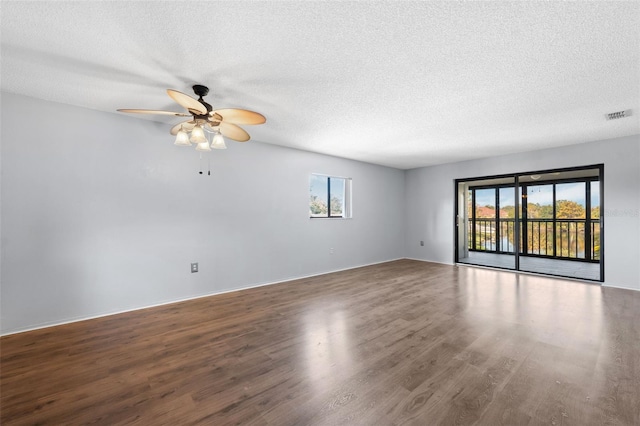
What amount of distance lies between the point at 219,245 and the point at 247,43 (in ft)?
9.35

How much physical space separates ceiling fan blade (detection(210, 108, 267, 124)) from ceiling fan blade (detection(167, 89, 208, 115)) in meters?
0.11

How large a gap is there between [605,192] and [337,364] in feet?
17.1

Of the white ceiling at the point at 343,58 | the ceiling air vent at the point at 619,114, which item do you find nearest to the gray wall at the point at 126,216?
the white ceiling at the point at 343,58

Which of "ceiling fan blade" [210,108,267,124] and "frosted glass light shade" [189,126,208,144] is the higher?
"ceiling fan blade" [210,108,267,124]

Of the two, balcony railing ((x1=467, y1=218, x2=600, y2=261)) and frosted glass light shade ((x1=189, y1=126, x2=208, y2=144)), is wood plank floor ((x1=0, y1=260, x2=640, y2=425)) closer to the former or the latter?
frosted glass light shade ((x1=189, y1=126, x2=208, y2=144))

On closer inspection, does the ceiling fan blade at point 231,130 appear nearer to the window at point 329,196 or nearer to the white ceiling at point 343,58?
the white ceiling at point 343,58

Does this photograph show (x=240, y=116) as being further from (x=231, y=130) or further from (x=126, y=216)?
(x=126, y=216)

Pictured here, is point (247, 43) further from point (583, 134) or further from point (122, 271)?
point (583, 134)

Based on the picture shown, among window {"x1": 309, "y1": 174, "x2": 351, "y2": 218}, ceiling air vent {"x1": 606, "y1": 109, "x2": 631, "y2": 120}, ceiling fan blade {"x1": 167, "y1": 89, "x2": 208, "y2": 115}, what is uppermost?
ceiling air vent {"x1": 606, "y1": 109, "x2": 631, "y2": 120}

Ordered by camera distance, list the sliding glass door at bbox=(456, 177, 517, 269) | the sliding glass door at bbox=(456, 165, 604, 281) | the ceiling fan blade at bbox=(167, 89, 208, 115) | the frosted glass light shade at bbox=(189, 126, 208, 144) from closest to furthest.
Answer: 1. the ceiling fan blade at bbox=(167, 89, 208, 115)
2. the frosted glass light shade at bbox=(189, 126, 208, 144)
3. the sliding glass door at bbox=(456, 165, 604, 281)
4. the sliding glass door at bbox=(456, 177, 517, 269)

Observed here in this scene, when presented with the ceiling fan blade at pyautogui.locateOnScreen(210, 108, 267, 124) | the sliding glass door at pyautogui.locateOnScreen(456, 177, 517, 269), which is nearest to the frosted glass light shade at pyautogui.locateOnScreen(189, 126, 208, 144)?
the ceiling fan blade at pyautogui.locateOnScreen(210, 108, 267, 124)

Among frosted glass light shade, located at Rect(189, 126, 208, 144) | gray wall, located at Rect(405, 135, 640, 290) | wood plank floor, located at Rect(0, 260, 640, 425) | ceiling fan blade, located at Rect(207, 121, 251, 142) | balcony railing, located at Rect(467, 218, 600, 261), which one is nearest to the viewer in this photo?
wood plank floor, located at Rect(0, 260, 640, 425)

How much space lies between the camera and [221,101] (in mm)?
2854

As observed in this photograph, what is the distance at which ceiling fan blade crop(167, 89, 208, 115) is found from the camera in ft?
6.47
